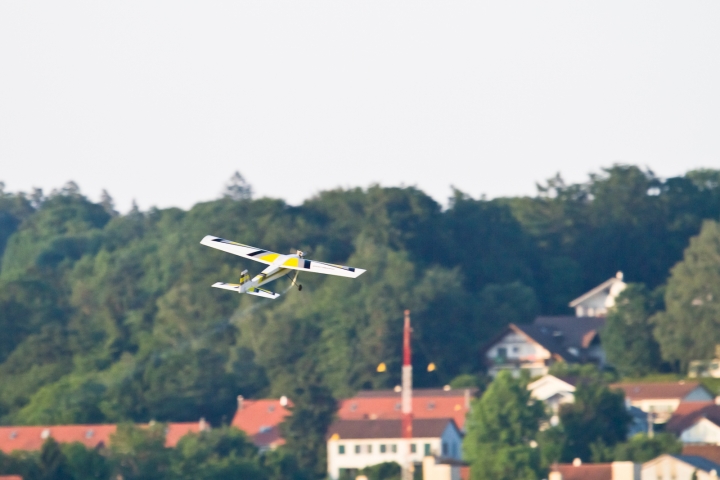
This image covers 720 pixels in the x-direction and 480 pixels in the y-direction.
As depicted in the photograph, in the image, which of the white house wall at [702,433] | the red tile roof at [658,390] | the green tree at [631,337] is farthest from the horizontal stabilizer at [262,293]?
the green tree at [631,337]

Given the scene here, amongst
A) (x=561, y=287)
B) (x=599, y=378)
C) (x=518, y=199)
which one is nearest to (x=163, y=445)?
(x=599, y=378)

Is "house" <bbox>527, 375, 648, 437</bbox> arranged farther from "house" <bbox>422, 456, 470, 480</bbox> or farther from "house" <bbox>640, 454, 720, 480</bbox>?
"house" <bbox>422, 456, 470, 480</bbox>

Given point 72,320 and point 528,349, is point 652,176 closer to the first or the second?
point 528,349

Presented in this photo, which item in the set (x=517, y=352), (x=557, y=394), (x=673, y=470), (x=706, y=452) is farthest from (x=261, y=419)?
(x=673, y=470)

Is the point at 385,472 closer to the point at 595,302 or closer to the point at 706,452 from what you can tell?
the point at 706,452

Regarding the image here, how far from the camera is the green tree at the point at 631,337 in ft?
278

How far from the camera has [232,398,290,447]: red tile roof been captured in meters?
72.6

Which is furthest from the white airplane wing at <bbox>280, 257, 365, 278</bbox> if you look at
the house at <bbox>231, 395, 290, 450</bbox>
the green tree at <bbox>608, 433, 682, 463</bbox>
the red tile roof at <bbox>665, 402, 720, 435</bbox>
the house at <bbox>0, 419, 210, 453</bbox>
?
the red tile roof at <bbox>665, 402, 720, 435</bbox>

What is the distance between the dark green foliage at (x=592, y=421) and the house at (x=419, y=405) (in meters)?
6.84

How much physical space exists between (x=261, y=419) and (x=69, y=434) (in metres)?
9.96

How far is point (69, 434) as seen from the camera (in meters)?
70.1

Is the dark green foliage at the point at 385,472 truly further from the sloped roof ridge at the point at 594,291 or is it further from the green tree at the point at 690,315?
the sloped roof ridge at the point at 594,291

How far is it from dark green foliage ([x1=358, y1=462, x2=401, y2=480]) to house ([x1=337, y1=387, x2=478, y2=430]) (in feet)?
41.2

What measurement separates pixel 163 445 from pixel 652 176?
61.6m
